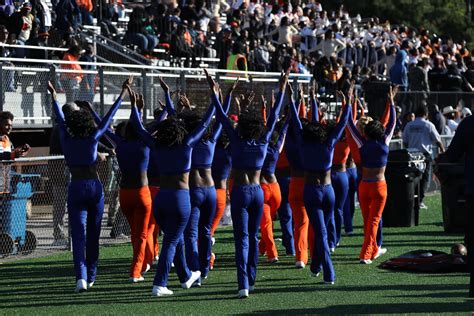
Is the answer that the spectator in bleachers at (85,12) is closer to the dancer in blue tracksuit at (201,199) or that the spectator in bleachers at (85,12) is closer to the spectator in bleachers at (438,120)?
the spectator in bleachers at (438,120)

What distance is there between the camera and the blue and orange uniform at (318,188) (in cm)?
1311

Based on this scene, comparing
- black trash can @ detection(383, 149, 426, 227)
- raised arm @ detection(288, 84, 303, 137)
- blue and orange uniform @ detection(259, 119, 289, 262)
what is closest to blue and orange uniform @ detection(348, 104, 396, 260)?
blue and orange uniform @ detection(259, 119, 289, 262)

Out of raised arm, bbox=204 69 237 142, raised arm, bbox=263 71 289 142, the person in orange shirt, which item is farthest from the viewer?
the person in orange shirt

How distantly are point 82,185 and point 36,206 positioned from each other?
13.5ft

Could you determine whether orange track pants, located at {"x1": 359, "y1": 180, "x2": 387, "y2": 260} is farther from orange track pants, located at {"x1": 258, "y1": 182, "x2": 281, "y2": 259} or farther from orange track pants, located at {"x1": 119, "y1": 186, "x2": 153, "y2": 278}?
orange track pants, located at {"x1": 119, "y1": 186, "x2": 153, "y2": 278}

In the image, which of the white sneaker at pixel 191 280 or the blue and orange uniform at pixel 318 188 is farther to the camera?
the blue and orange uniform at pixel 318 188

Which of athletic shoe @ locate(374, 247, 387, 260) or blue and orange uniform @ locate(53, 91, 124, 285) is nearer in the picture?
blue and orange uniform @ locate(53, 91, 124, 285)

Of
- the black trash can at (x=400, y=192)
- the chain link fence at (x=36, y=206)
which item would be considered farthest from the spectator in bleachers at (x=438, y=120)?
the chain link fence at (x=36, y=206)

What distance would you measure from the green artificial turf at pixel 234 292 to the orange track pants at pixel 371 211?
0.20 meters

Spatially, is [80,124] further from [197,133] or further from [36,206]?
[36,206]

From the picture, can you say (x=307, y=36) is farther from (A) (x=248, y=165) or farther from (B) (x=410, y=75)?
(A) (x=248, y=165)

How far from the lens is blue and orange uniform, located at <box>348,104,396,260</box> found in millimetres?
15148

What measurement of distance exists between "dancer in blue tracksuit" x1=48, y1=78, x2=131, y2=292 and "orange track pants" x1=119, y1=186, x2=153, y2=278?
1.95 ft

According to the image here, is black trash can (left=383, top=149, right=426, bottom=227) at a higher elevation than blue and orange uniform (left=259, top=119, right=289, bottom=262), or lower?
lower
